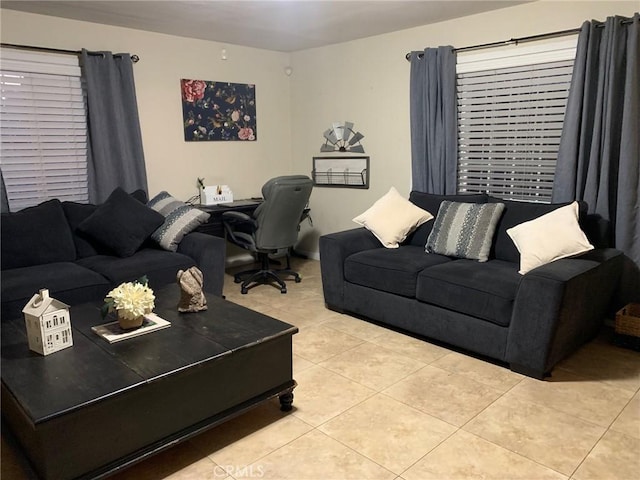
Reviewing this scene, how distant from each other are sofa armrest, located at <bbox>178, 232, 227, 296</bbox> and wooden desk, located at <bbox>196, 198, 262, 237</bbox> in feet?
2.36

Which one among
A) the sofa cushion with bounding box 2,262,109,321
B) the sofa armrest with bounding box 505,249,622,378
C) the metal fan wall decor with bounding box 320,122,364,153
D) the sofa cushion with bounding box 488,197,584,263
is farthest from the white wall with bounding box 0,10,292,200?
the sofa armrest with bounding box 505,249,622,378

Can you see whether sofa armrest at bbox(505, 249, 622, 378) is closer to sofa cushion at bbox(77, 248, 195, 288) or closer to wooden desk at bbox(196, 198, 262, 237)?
sofa cushion at bbox(77, 248, 195, 288)

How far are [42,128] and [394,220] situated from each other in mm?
2918

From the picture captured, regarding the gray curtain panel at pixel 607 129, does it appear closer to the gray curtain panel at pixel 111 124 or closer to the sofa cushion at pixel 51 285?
the sofa cushion at pixel 51 285

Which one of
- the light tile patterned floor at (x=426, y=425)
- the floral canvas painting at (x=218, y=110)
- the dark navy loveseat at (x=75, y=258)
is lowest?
the light tile patterned floor at (x=426, y=425)

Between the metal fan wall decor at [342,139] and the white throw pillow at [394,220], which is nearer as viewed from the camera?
the white throw pillow at [394,220]

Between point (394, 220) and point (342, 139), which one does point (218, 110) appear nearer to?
point (342, 139)

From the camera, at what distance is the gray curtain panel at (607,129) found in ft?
10.1

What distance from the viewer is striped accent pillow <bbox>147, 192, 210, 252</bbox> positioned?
3744 mm

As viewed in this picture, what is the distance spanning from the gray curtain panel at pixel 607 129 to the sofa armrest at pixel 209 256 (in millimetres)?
2573

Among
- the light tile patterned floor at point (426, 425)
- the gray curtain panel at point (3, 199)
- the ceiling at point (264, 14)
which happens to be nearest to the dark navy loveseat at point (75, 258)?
the gray curtain panel at point (3, 199)

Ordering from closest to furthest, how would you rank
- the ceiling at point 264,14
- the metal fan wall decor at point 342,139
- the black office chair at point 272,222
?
the ceiling at point 264,14
the black office chair at point 272,222
the metal fan wall decor at point 342,139

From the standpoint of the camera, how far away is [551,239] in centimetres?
293

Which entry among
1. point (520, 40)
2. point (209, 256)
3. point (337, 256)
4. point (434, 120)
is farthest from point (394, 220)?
point (520, 40)
